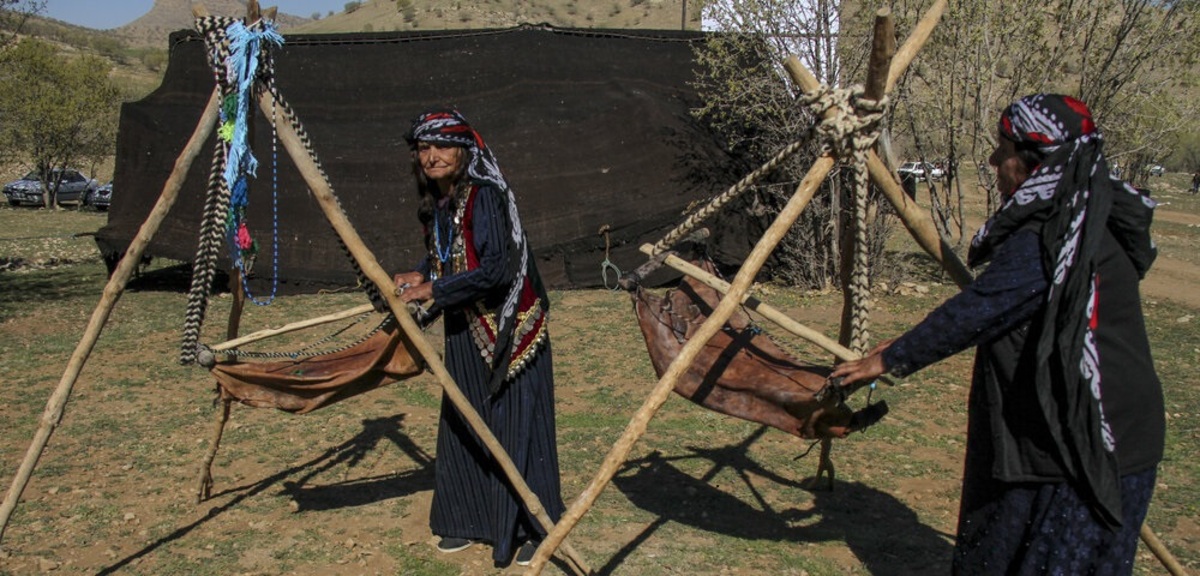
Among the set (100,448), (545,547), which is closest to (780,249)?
(100,448)

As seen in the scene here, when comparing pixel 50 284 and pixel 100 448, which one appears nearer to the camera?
pixel 100 448

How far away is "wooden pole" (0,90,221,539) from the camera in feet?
11.4

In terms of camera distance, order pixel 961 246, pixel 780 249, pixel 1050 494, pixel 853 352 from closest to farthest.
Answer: pixel 1050 494 → pixel 853 352 → pixel 961 246 → pixel 780 249

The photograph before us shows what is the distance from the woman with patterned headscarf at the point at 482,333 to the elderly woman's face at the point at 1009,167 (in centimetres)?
171

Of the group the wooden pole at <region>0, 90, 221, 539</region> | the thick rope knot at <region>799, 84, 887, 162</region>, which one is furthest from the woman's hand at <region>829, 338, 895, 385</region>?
the wooden pole at <region>0, 90, 221, 539</region>

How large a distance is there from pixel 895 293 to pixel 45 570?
8.13 metres

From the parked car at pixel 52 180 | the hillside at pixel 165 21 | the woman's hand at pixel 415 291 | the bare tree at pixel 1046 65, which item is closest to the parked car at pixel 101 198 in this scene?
the parked car at pixel 52 180

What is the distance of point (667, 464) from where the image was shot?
508 cm

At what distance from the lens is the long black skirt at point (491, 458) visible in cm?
381

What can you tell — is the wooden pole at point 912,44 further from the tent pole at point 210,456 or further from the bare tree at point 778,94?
the bare tree at point 778,94

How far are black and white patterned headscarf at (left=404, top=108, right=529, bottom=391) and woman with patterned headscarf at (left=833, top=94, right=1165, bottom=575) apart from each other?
156cm

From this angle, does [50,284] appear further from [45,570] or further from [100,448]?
[45,570]

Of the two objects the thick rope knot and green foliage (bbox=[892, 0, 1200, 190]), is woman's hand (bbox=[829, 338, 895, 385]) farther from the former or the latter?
green foliage (bbox=[892, 0, 1200, 190])

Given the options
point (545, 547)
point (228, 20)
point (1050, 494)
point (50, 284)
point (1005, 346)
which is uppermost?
point (228, 20)
